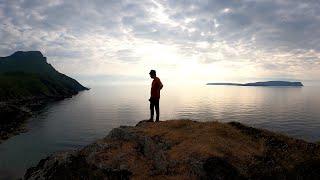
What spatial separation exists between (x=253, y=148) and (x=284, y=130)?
57713 millimetres

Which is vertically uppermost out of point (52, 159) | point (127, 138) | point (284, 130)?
point (127, 138)

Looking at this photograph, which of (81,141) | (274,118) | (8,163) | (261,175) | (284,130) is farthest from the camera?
(274,118)

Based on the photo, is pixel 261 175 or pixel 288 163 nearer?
pixel 261 175

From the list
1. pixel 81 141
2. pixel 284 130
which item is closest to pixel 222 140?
pixel 81 141

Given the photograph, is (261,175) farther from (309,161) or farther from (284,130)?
(284,130)

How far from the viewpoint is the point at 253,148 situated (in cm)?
1931

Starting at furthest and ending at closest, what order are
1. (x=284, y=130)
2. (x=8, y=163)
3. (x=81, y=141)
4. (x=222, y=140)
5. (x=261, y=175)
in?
1. (x=284, y=130)
2. (x=81, y=141)
3. (x=8, y=163)
4. (x=222, y=140)
5. (x=261, y=175)

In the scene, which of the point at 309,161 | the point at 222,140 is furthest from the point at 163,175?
the point at 309,161

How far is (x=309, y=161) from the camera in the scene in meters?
17.5

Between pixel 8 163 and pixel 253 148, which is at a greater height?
pixel 253 148

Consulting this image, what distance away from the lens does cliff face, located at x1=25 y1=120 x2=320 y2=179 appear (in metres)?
16.7

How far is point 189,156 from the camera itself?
57.9ft

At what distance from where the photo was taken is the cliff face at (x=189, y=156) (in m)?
16.7

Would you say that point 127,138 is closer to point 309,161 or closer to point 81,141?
point 309,161
